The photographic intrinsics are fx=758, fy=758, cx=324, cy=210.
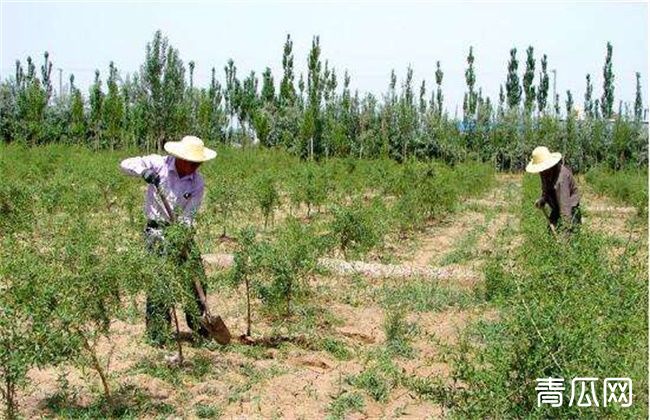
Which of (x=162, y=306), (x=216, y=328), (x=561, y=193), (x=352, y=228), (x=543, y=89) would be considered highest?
(x=543, y=89)

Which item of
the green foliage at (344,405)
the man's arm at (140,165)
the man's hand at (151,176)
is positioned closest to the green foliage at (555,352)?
the green foliage at (344,405)

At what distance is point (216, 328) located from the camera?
5.65 meters

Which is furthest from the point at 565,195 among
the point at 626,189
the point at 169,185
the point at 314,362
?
the point at 626,189

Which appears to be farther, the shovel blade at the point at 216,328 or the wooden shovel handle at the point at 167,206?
the shovel blade at the point at 216,328

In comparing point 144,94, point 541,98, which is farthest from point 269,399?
point 541,98

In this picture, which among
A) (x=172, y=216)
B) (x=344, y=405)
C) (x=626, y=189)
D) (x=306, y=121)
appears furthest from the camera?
(x=306, y=121)

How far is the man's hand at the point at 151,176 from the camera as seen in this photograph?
17.6 feet

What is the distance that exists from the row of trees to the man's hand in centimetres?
2135

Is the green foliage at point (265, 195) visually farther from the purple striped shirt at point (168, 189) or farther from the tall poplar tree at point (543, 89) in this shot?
the tall poplar tree at point (543, 89)

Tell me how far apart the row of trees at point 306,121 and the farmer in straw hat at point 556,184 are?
20.7 meters

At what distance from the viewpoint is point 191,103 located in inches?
1228

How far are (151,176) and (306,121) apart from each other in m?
24.0

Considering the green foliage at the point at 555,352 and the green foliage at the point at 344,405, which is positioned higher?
the green foliage at the point at 555,352

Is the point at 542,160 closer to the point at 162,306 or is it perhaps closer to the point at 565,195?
the point at 565,195
